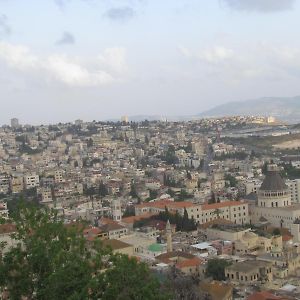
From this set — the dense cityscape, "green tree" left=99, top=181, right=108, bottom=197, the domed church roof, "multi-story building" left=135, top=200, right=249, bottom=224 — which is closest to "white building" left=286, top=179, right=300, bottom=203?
the dense cityscape

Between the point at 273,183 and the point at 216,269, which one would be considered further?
the point at 273,183

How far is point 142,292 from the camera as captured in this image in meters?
6.69

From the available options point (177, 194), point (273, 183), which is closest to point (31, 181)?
point (177, 194)

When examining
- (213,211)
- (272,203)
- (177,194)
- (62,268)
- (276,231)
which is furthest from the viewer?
(177,194)

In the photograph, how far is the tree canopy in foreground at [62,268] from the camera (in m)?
6.74

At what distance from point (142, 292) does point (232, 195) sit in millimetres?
29959

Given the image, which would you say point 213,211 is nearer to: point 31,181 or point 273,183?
point 273,183

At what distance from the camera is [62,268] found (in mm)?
6875

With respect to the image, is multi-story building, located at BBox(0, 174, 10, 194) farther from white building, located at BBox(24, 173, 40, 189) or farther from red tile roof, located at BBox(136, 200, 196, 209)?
red tile roof, located at BBox(136, 200, 196, 209)

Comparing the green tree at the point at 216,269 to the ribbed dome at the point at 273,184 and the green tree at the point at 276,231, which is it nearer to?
the green tree at the point at 276,231

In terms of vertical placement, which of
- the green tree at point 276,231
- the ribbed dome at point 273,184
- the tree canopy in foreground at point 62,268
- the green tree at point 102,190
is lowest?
the green tree at point 276,231

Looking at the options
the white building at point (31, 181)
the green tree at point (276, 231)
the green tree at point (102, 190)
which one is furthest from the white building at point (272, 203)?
the white building at point (31, 181)

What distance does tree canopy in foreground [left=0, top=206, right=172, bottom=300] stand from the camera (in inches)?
265

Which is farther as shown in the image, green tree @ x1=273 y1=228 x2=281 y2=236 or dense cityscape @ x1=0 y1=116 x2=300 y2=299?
green tree @ x1=273 y1=228 x2=281 y2=236
